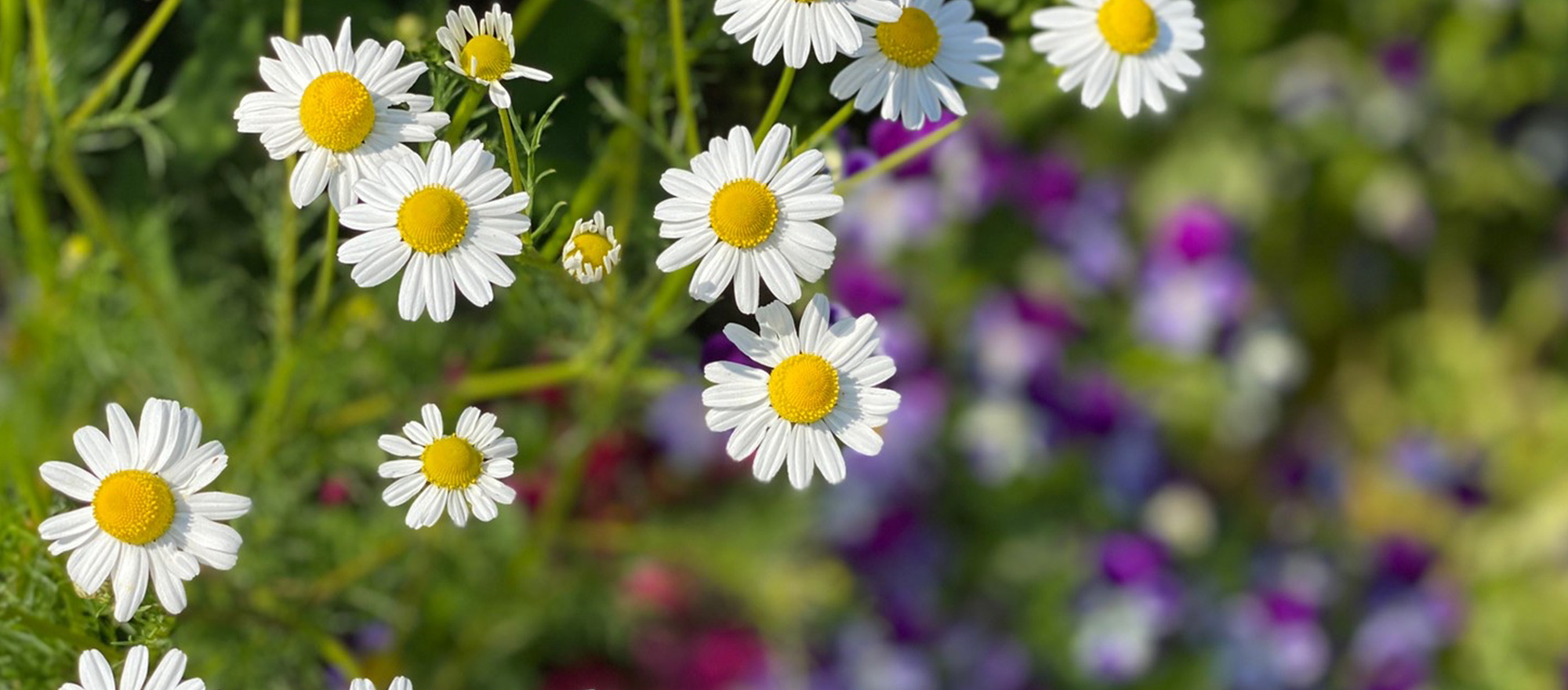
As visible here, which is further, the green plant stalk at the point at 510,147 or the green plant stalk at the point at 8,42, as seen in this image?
the green plant stalk at the point at 8,42

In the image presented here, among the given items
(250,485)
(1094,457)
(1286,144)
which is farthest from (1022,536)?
(250,485)

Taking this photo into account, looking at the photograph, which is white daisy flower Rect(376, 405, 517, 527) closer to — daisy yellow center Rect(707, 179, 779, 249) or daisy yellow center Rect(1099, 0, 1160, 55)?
daisy yellow center Rect(707, 179, 779, 249)

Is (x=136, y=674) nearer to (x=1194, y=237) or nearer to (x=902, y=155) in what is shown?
(x=902, y=155)

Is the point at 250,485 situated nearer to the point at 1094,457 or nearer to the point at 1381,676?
the point at 1094,457

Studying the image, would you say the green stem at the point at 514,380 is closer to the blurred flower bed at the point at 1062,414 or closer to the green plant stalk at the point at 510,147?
the blurred flower bed at the point at 1062,414

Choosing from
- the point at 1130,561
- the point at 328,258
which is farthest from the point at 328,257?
the point at 1130,561

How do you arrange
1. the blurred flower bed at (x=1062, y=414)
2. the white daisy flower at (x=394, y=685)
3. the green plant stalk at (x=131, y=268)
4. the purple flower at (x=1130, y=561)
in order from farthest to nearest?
the purple flower at (x=1130, y=561) → the blurred flower bed at (x=1062, y=414) → the green plant stalk at (x=131, y=268) → the white daisy flower at (x=394, y=685)

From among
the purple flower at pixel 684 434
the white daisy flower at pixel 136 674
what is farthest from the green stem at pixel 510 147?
the purple flower at pixel 684 434
